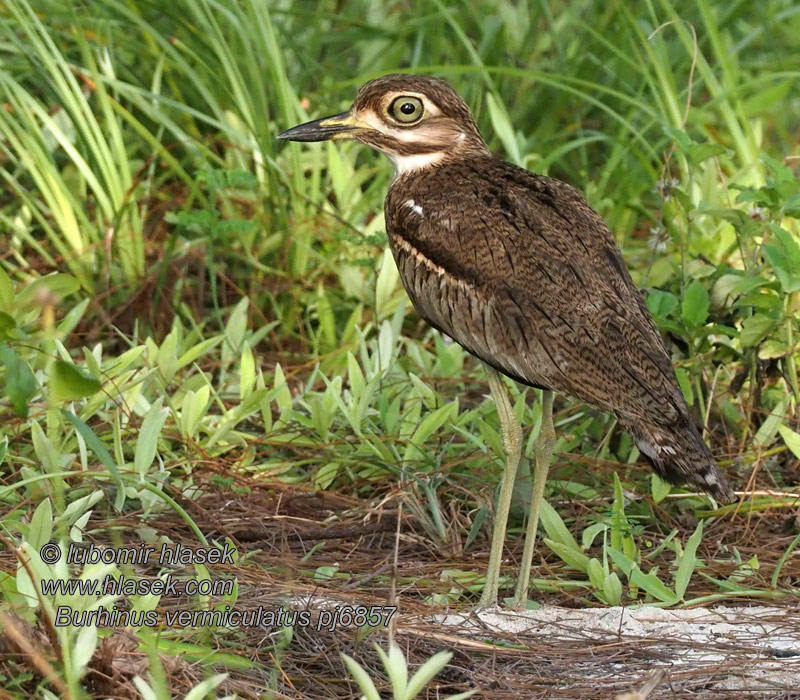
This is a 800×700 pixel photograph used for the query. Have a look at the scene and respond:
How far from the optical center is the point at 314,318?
4555 mm

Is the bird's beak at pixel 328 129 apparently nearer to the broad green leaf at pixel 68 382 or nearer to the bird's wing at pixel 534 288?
the bird's wing at pixel 534 288

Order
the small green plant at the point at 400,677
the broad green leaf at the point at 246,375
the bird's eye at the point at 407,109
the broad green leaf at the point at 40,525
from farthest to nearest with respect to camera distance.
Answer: the broad green leaf at the point at 246,375
the bird's eye at the point at 407,109
the broad green leaf at the point at 40,525
the small green plant at the point at 400,677

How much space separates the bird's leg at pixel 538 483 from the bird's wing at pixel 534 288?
0.23m

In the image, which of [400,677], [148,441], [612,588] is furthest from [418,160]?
[400,677]

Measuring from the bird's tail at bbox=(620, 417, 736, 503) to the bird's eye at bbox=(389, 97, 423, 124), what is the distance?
1.11 metres

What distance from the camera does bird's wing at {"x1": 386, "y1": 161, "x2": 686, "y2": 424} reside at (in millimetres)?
2895

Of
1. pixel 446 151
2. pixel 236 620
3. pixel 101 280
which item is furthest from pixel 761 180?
pixel 236 620

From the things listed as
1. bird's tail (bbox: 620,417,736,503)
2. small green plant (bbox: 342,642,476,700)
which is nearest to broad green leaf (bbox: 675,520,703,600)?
bird's tail (bbox: 620,417,736,503)

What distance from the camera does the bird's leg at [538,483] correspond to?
3.01 m

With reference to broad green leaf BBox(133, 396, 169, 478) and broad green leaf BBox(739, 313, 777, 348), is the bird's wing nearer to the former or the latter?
broad green leaf BBox(739, 313, 777, 348)

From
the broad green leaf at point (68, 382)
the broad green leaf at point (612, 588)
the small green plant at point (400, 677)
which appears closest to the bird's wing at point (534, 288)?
the broad green leaf at point (612, 588)

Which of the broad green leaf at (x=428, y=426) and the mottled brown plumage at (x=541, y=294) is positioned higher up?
the mottled brown plumage at (x=541, y=294)

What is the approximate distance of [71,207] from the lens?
4.40 m

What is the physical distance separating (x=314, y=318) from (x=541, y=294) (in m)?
1.74
